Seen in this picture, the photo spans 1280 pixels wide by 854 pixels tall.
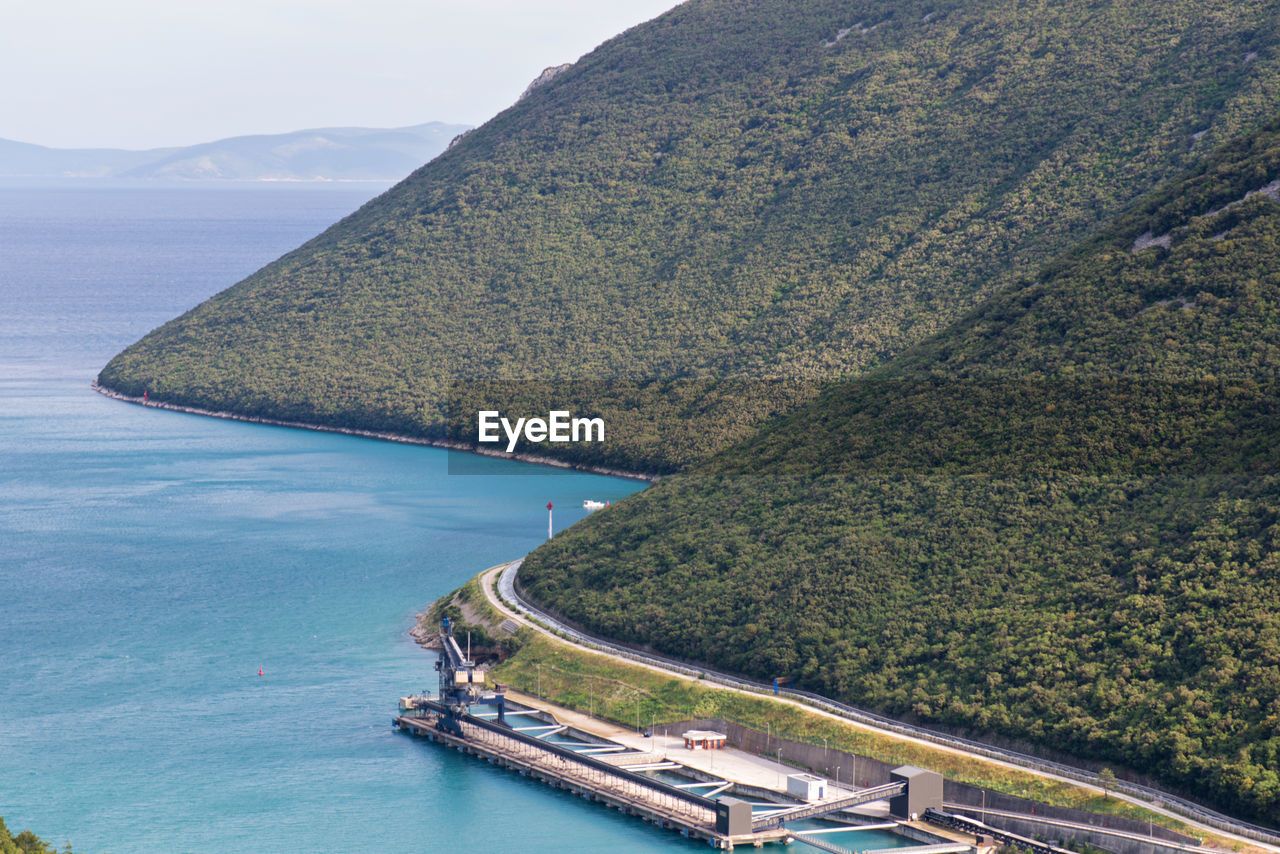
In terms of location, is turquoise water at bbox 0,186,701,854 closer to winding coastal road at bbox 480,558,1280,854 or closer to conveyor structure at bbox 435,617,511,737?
conveyor structure at bbox 435,617,511,737

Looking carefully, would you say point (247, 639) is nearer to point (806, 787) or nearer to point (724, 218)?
point (806, 787)

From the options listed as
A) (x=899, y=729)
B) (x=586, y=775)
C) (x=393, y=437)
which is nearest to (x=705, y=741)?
(x=586, y=775)

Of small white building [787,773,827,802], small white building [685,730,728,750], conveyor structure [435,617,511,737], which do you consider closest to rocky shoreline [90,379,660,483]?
conveyor structure [435,617,511,737]

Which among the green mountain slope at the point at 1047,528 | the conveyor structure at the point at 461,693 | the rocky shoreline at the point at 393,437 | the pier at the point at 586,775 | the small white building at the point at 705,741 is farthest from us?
the rocky shoreline at the point at 393,437

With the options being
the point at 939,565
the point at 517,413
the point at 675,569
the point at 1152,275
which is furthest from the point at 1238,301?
the point at 517,413

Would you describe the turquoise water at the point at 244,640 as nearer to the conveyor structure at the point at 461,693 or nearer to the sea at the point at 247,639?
the sea at the point at 247,639

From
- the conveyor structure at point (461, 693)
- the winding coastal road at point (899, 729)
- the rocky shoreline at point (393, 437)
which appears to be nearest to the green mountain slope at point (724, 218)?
the rocky shoreline at point (393, 437)
